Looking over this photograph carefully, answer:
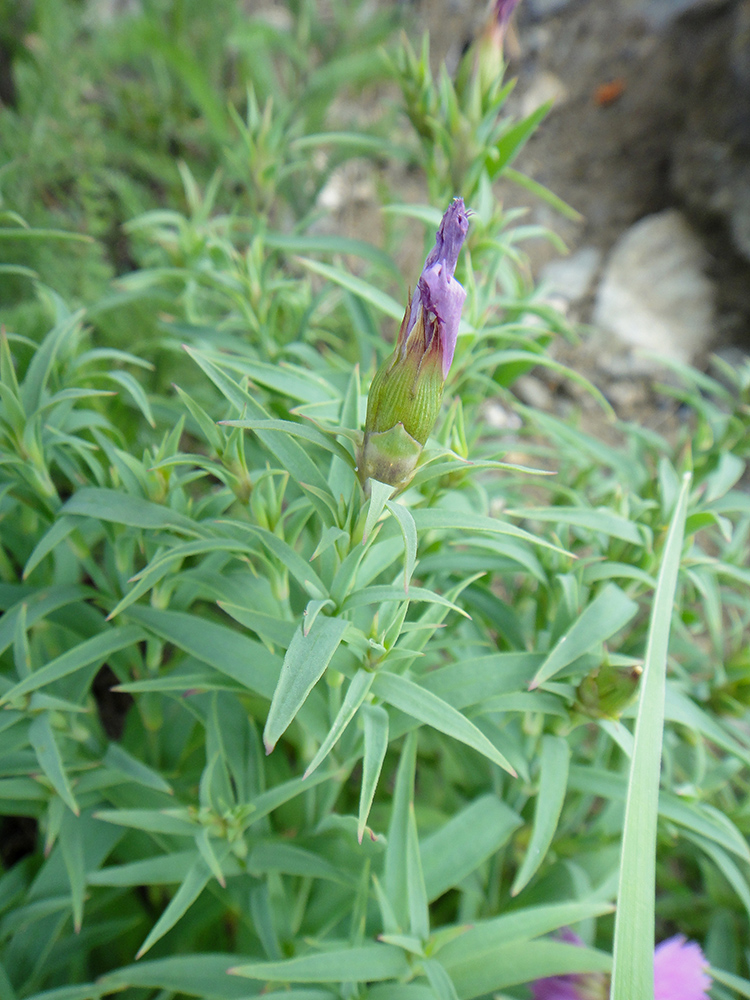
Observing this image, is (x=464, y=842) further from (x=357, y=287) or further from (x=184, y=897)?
(x=357, y=287)

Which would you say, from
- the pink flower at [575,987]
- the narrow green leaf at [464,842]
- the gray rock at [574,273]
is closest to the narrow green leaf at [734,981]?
the pink flower at [575,987]

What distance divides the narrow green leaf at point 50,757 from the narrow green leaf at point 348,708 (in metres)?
0.24

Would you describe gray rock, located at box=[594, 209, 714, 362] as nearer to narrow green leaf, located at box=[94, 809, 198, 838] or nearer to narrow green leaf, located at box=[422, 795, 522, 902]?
narrow green leaf, located at box=[422, 795, 522, 902]

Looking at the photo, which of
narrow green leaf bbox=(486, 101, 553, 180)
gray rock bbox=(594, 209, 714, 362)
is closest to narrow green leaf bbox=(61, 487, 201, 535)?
narrow green leaf bbox=(486, 101, 553, 180)

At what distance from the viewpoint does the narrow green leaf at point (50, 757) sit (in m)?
0.58

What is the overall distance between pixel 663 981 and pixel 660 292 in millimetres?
1649

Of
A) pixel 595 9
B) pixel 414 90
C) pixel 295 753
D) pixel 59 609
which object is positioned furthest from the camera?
pixel 595 9

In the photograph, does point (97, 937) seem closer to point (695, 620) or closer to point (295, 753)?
point (295, 753)

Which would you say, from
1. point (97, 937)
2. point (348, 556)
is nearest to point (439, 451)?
point (348, 556)

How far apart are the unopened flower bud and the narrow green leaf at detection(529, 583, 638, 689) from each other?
26cm

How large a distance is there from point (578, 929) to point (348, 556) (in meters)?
0.63

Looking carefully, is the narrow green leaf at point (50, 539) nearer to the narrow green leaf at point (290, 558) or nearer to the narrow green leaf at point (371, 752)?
the narrow green leaf at point (290, 558)

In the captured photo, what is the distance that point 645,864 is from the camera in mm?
523

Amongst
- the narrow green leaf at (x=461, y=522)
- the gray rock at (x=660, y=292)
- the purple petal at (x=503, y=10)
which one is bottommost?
the narrow green leaf at (x=461, y=522)
